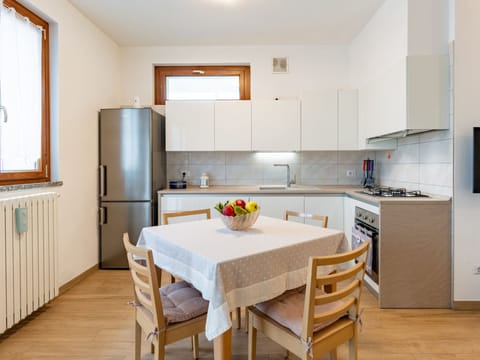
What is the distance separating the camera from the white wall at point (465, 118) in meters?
2.41

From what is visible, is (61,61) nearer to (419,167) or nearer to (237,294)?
(237,294)

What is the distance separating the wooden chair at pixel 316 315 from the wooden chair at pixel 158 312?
298 mm

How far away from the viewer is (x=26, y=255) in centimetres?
223

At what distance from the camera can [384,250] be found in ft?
8.27

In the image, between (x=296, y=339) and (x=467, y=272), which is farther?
(x=467, y=272)

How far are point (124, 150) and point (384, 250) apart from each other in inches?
111

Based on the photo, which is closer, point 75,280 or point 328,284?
point 328,284

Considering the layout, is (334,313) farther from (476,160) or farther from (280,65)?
(280,65)

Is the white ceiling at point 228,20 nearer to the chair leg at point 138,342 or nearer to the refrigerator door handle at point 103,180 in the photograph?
the refrigerator door handle at point 103,180

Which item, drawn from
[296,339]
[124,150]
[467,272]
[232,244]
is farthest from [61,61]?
[467,272]

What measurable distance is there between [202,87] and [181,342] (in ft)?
10.5

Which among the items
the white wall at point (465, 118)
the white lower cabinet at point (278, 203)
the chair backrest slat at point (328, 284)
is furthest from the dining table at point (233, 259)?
the white lower cabinet at point (278, 203)

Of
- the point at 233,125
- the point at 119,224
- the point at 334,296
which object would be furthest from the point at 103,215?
the point at 334,296

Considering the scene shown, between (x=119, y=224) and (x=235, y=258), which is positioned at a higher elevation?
(x=235, y=258)
